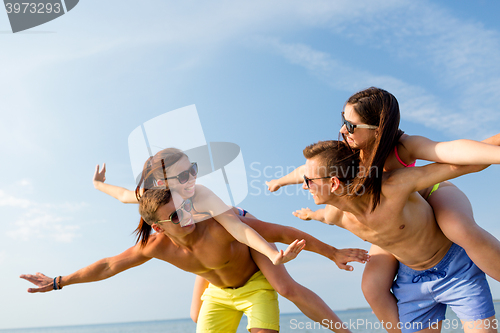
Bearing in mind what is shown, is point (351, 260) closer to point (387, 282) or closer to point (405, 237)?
point (387, 282)

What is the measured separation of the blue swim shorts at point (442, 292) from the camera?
4301 millimetres

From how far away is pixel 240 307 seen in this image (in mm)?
5785

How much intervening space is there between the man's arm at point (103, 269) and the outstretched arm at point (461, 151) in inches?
153

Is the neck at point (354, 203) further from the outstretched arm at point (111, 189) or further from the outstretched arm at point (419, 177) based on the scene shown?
the outstretched arm at point (111, 189)

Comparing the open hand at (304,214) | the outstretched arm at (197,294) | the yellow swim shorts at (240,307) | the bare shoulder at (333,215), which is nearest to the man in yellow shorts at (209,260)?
the yellow swim shorts at (240,307)

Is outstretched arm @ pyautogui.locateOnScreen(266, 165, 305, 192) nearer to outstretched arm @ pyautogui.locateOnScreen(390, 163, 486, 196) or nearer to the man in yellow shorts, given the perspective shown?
the man in yellow shorts

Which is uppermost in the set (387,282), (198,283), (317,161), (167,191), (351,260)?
(317,161)

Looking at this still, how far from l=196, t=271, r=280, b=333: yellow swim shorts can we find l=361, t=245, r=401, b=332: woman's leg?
1505mm

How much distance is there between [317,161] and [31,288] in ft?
14.3

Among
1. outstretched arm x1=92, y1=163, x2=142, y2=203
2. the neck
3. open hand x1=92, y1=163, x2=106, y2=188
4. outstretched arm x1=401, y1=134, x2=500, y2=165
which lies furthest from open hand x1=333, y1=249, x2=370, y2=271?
open hand x1=92, y1=163, x2=106, y2=188

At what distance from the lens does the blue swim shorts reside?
4301 millimetres

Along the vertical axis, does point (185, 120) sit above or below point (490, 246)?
above

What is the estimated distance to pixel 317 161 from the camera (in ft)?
13.9

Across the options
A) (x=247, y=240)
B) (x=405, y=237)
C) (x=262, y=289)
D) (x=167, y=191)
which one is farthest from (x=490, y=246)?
(x=167, y=191)
